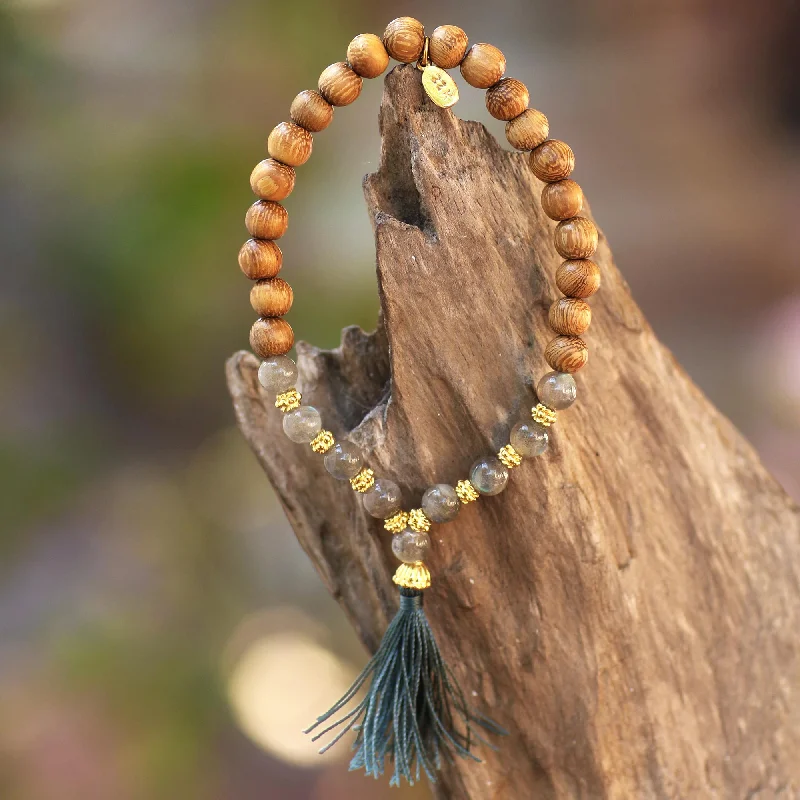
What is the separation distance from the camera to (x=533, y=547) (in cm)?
89

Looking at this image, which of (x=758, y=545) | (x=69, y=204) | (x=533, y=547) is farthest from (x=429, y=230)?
(x=69, y=204)

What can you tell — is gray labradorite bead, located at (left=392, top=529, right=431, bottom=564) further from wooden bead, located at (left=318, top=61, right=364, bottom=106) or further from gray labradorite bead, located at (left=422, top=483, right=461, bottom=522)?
wooden bead, located at (left=318, top=61, right=364, bottom=106)

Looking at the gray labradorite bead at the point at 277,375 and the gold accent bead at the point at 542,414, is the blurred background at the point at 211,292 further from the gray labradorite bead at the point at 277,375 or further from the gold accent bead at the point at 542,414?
the gold accent bead at the point at 542,414

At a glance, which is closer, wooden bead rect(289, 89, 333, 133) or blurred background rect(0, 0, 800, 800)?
wooden bead rect(289, 89, 333, 133)

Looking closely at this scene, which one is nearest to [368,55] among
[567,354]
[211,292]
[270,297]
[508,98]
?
[508,98]

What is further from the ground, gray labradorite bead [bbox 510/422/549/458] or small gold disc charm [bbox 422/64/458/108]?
small gold disc charm [bbox 422/64/458/108]

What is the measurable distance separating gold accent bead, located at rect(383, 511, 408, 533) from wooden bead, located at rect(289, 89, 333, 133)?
436 millimetres

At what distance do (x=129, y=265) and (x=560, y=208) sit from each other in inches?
38.5

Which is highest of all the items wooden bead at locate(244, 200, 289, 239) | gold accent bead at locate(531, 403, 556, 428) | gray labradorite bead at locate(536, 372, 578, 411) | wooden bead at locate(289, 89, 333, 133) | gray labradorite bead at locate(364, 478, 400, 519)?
wooden bead at locate(289, 89, 333, 133)

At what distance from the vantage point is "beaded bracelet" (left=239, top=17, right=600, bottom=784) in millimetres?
850

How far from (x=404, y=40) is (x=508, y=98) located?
13 centimetres

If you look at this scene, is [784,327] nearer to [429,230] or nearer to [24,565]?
[429,230]

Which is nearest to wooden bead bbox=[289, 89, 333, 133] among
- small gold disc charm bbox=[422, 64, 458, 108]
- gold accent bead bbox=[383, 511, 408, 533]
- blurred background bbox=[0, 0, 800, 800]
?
small gold disc charm bbox=[422, 64, 458, 108]

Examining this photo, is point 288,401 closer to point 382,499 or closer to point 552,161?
point 382,499
